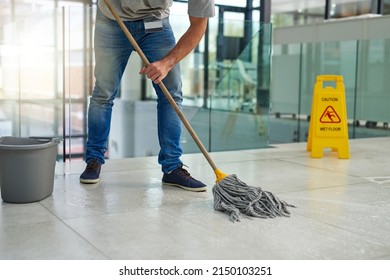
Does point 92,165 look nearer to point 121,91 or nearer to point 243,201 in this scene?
point 243,201

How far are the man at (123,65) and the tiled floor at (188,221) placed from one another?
0.33 ft

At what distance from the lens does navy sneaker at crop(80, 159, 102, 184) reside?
274 centimetres

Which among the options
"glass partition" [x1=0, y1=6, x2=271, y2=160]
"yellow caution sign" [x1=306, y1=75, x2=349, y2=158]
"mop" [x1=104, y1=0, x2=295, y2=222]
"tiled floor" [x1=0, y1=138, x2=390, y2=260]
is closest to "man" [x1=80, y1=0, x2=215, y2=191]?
"tiled floor" [x1=0, y1=138, x2=390, y2=260]

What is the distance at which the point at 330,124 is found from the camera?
3.94 m

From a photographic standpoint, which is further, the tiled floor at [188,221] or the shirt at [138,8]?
the shirt at [138,8]

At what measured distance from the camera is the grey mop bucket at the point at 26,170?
2232 mm

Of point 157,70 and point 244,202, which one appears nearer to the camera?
point 244,202

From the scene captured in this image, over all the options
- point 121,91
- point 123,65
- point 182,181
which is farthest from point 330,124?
point 121,91

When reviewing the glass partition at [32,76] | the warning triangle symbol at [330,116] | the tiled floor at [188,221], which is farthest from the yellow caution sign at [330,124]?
the glass partition at [32,76]

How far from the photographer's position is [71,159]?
3.70 m

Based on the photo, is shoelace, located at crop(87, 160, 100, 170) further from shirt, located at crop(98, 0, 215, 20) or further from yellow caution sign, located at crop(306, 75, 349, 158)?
yellow caution sign, located at crop(306, 75, 349, 158)

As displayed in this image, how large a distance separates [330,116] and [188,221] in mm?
2163

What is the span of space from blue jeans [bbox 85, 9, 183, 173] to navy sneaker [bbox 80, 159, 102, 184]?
30 mm

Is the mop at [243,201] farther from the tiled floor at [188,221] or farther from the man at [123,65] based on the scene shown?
the man at [123,65]
